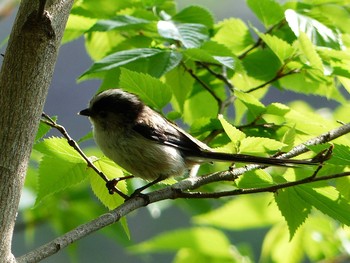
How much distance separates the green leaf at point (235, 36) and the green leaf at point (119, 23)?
1.13 feet

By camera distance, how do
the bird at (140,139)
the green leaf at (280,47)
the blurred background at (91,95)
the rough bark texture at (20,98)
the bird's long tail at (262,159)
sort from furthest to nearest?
the blurred background at (91,95) < the bird at (140,139) < the green leaf at (280,47) < the bird's long tail at (262,159) < the rough bark texture at (20,98)

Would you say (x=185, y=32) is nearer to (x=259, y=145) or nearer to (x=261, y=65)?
(x=261, y=65)

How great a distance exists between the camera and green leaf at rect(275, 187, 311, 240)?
1.58 metres

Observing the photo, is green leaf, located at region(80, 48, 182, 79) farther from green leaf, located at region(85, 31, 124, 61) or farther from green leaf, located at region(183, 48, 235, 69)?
green leaf, located at region(85, 31, 124, 61)

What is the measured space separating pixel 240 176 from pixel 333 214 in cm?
26

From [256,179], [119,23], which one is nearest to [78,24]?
[119,23]

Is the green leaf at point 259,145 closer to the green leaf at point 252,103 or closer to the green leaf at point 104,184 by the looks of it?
the green leaf at point 252,103

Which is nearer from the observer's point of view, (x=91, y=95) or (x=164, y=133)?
(x=164, y=133)

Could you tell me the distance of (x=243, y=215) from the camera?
218cm

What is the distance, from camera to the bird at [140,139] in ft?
6.59

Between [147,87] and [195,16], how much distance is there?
17.3 inches

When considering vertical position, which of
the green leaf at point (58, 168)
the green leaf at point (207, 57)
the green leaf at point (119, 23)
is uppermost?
the green leaf at point (119, 23)

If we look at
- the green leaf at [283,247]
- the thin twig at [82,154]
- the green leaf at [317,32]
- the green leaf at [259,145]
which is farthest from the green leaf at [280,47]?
the green leaf at [283,247]

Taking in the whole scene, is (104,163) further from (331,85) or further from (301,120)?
(331,85)
